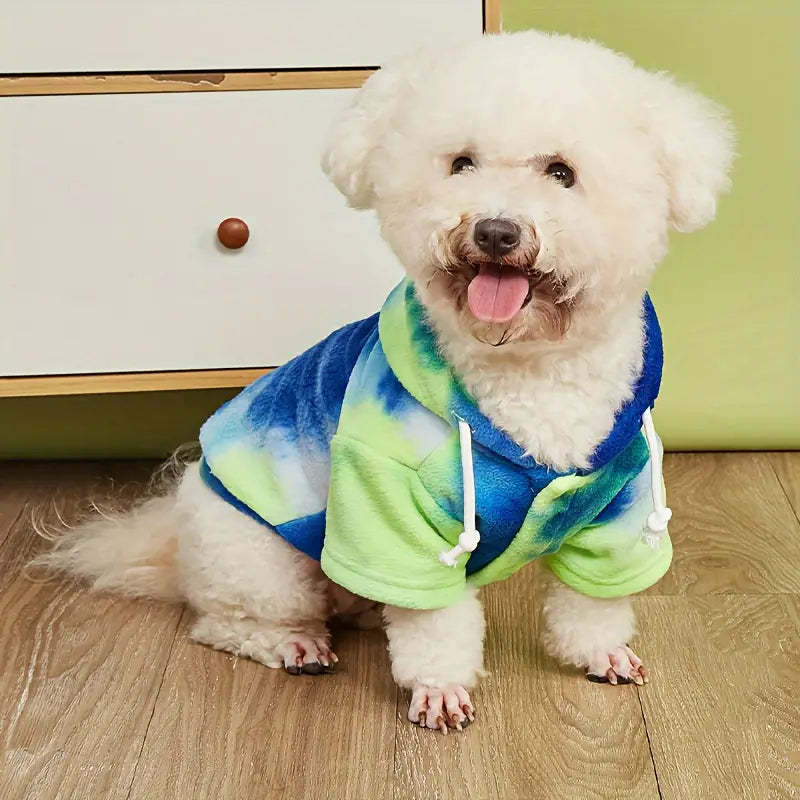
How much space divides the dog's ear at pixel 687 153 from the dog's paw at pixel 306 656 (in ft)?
1.91

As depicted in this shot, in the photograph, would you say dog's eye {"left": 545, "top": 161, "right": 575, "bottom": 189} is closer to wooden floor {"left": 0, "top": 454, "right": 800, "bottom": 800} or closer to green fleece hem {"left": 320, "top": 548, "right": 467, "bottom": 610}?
green fleece hem {"left": 320, "top": 548, "right": 467, "bottom": 610}

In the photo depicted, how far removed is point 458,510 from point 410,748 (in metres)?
0.24

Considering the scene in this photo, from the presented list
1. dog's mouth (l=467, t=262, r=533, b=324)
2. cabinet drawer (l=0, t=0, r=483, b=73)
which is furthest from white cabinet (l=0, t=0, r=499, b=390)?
dog's mouth (l=467, t=262, r=533, b=324)

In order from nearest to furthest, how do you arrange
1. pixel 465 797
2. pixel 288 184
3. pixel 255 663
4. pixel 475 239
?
pixel 475 239
pixel 465 797
pixel 255 663
pixel 288 184

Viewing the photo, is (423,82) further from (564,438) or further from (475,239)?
(564,438)

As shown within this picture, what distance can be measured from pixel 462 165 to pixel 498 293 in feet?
0.37

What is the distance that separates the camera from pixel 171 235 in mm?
1474

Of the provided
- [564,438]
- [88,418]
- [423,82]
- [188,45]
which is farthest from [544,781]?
[88,418]

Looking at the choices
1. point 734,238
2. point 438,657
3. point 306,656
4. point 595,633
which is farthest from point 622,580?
point 734,238

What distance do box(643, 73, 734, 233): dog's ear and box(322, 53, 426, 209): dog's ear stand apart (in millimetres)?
210

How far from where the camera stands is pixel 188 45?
55.8 inches

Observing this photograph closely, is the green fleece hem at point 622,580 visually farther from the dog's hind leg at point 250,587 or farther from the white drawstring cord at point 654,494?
the dog's hind leg at point 250,587

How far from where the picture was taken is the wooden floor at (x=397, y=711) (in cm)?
114

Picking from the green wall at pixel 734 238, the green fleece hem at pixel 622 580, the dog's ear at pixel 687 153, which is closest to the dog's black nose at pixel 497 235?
the dog's ear at pixel 687 153
